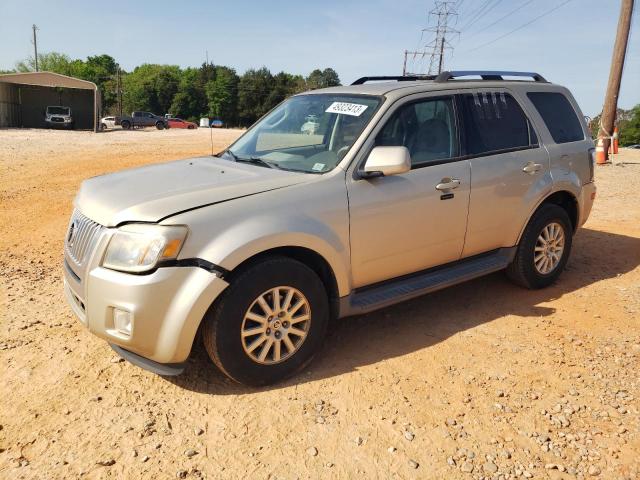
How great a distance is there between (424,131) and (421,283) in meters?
1.17

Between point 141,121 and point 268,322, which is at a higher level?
point 141,121

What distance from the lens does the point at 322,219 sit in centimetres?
349

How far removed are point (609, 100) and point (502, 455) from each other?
54.1ft

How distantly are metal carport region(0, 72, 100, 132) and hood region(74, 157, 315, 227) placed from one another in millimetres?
34430

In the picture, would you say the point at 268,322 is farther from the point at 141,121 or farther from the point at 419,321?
the point at 141,121

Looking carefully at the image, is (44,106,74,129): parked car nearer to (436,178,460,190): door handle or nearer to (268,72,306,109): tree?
(436,178,460,190): door handle

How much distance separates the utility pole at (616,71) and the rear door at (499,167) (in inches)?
524

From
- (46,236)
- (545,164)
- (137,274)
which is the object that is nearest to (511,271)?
(545,164)

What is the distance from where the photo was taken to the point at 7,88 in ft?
123

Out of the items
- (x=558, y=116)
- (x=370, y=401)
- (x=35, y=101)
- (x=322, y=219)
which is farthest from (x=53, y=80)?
(x=370, y=401)

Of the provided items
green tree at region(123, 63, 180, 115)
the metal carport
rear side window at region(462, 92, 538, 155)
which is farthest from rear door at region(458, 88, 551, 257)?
green tree at region(123, 63, 180, 115)

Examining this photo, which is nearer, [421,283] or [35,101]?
[421,283]

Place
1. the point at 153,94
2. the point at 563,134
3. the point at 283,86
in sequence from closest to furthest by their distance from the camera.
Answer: the point at 563,134
the point at 153,94
the point at 283,86

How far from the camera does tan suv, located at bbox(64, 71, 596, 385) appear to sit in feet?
10.0
